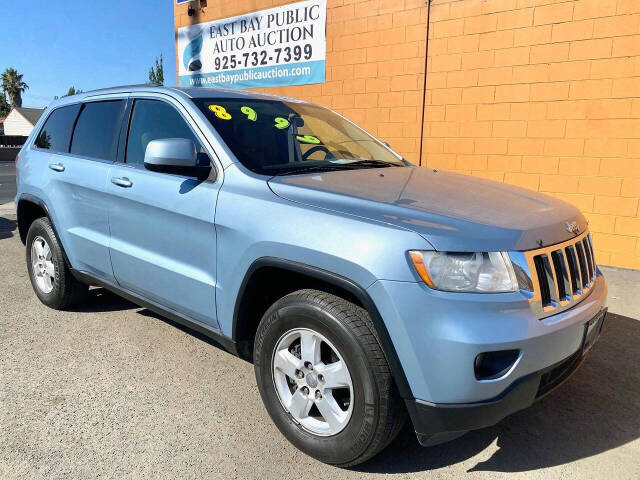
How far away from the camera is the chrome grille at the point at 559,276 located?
82.4 inches

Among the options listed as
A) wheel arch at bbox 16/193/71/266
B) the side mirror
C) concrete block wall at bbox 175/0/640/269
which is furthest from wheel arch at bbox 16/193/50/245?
concrete block wall at bbox 175/0/640/269

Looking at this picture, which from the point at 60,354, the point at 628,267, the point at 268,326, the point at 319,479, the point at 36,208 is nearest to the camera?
the point at 319,479

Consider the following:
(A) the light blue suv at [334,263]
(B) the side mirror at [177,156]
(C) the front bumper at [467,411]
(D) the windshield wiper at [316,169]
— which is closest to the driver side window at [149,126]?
(A) the light blue suv at [334,263]

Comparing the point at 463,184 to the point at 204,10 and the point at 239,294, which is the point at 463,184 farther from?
the point at 204,10

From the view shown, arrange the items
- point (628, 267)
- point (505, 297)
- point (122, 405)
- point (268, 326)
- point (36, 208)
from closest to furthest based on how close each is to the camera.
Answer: point (505, 297)
point (268, 326)
point (122, 405)
point (36, 208)
point (628, 267)

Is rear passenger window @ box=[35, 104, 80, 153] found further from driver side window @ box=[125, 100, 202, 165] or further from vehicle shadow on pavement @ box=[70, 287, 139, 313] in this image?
vehicle shadow on pavement @ box=[70, 287, 139, 313]

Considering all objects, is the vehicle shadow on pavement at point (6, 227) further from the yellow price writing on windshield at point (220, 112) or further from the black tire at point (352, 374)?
the black tire at point (352, 374)

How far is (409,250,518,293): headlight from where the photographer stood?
199 centimetres

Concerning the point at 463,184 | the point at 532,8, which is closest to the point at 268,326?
the point at 463,184

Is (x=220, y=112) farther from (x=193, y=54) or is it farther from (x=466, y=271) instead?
(x=193, y=54)

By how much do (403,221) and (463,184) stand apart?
3.34 ft

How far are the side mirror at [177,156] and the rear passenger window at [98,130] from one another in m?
0.98

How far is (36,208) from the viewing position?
455 cm

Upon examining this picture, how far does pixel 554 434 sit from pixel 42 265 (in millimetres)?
4094
